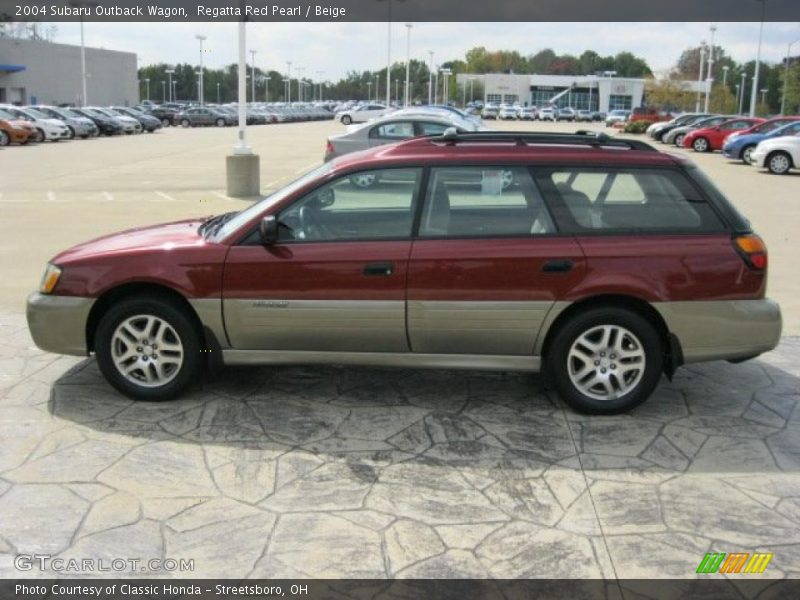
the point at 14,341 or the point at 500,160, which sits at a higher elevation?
the point at 500,160

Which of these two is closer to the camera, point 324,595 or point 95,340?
point 324,595

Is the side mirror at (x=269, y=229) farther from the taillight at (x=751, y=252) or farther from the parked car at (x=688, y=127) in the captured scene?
the parked car at (x=688, y=127)

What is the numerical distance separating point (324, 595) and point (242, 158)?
1354cm

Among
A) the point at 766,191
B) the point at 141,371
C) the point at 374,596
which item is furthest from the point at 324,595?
the point at 766,191

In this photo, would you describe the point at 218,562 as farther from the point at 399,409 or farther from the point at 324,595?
the point at 399,409

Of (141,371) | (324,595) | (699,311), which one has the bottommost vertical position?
(324,595)

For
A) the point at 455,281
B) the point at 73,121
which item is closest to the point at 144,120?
the point at 73,121

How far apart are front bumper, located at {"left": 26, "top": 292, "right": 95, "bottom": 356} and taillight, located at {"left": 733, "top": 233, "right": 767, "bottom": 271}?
158 inches

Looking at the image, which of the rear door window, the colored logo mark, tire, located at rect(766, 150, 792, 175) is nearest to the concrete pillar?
the rear door window

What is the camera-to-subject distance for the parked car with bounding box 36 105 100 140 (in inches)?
1536

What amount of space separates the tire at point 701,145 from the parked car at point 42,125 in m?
27.8

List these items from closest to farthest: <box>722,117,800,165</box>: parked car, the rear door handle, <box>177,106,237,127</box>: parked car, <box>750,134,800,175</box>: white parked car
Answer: the rear door handle → <box>750,134,800,175</box>: white parked car → <box>722,117,800,165</box>: parked car → <box>177,106,237,127</box>: parked car

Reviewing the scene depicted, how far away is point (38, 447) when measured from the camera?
4.54m

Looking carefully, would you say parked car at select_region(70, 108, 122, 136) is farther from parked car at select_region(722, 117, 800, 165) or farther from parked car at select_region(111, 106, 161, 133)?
parked car at select_region(722, 117, 800, 165)
